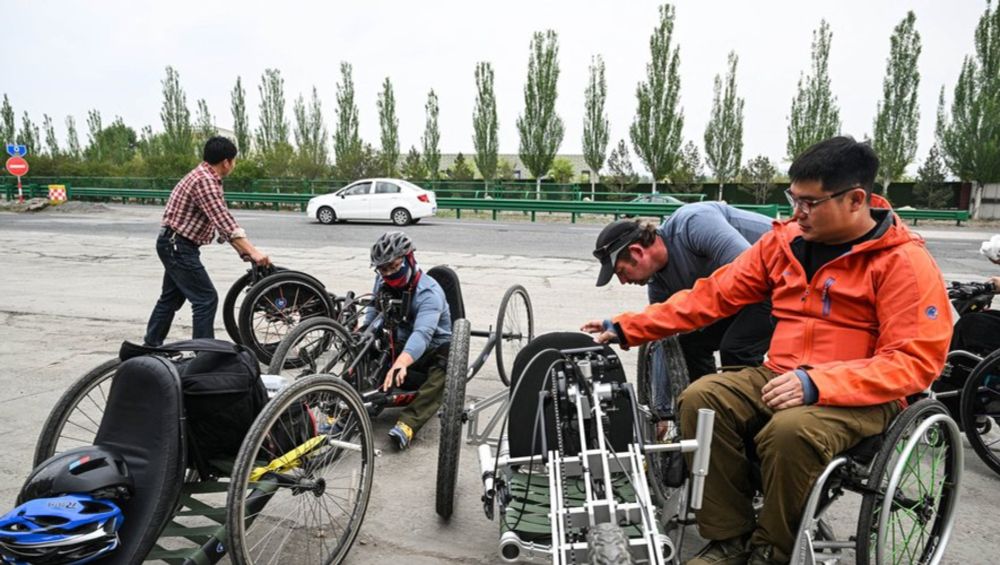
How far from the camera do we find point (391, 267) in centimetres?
409

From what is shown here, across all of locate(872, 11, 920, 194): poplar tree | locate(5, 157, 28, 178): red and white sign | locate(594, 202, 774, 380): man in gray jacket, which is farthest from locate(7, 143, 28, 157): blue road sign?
locate(872, 11, 920, 194): poplar tree

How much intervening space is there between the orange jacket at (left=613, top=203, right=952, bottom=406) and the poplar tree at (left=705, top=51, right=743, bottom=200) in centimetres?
3524

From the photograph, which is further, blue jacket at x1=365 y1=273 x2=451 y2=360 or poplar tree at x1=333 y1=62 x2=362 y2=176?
poplar tree at x1=333 y1=62 x2=362 y2=176

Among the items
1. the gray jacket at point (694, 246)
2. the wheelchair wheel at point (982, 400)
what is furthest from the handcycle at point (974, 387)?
the gray jacket at point (694, 246)

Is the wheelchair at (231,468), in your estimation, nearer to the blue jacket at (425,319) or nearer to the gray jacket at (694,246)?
the blue jacket at (425,319)

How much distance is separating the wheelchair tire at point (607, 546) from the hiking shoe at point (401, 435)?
2065mm

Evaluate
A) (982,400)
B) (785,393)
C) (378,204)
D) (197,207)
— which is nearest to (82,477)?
(785,393)

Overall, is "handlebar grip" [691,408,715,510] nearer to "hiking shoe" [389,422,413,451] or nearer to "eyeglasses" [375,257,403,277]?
"hiking shoe" [389,422,413,451]

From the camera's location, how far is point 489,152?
3872 cm

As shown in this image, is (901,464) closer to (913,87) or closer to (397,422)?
(397,422)

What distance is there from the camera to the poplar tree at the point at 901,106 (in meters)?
32.0

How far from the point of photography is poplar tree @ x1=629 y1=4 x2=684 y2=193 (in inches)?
1378

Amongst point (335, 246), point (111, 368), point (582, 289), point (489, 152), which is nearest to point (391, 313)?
point (111, 368)

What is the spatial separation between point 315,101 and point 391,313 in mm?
44356
